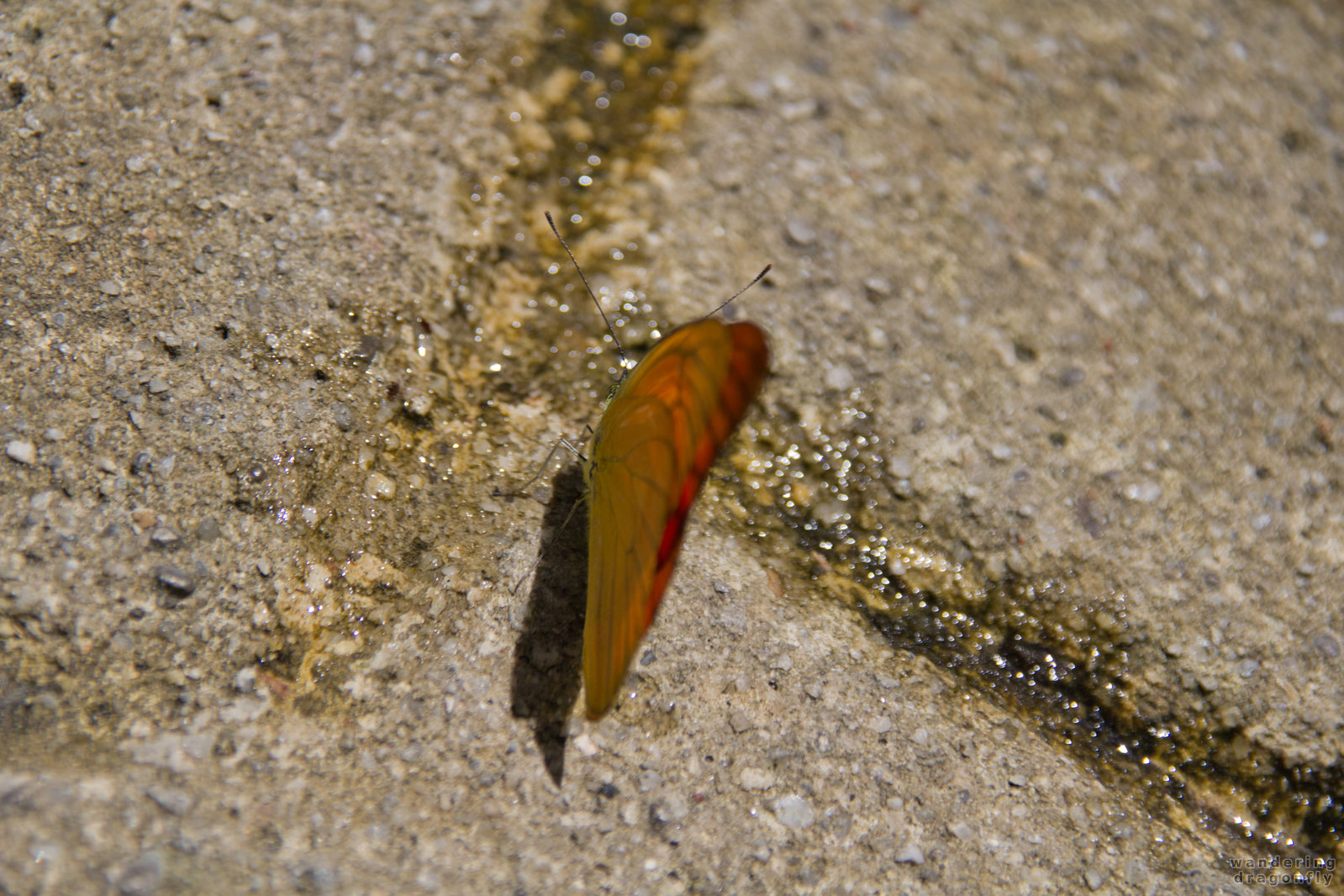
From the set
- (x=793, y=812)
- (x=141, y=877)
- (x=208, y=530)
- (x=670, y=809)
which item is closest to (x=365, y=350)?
(x=208, y=530)

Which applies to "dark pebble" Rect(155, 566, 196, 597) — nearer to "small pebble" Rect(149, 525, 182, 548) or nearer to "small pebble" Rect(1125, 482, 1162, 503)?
"small pebble" Rect(149, 525, 182, 548)

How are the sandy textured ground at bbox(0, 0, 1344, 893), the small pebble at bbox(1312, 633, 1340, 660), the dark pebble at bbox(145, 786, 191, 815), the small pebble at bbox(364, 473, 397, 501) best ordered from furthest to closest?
the small pebble at bbox(1312, 633, 1340, 660) < the small pebble at bbox(364, 473, 397, 501) < the sandy textured ground at bbox(0, 0, 1344, 893) < the dark pebble at bbox(145, 786, 191, 815)

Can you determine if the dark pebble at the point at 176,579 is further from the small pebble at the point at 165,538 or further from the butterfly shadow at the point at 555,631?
the butterfly shadow at the point at 555,631

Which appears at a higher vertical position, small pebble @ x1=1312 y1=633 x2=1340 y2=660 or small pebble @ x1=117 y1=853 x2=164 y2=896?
small pebble @ x1=117 y1=853 x2=164 y2=896

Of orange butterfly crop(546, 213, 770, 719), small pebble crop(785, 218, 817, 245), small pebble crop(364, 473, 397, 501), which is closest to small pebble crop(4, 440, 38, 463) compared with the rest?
small pebble crop(364, 473, 397, 501)

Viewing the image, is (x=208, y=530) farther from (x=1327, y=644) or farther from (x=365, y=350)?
(x=1327, y=644)
